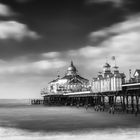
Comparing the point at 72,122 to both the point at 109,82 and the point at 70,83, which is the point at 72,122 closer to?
the point at 109,82

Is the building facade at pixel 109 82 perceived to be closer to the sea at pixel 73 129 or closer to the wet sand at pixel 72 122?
the wet sand at pixel 72 122

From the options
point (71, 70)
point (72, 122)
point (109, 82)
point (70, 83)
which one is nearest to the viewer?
point (72, 122)


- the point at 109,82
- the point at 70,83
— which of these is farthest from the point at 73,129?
the point at 70,83

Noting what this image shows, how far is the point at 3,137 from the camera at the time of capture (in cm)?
2767

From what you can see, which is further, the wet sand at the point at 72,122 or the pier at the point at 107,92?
the pier at the point at 107,92

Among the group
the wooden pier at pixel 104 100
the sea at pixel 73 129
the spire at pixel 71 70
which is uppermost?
the spire at pixel 71 70

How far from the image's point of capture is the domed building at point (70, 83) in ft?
413

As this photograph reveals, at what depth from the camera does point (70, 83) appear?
13175 centimetres

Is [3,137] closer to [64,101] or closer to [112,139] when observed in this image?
[112,139]

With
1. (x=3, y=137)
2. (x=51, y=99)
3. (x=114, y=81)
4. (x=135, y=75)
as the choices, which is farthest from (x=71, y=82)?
(x=3, y=137)

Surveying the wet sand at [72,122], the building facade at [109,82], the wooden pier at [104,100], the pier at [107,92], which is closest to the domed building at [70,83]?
the pier at [107,92]

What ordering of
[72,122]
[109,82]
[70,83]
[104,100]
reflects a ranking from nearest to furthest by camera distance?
[72,122] → [109,82] → [104,100] → [70,83]

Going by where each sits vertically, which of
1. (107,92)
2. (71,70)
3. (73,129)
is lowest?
(73,129)

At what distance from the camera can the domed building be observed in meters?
126
